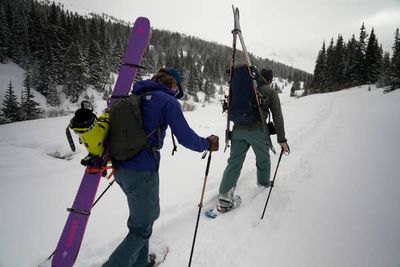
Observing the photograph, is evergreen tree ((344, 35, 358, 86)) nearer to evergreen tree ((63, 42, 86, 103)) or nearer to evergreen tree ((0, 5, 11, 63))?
evergreen tree ((63, 42, 86, 103))

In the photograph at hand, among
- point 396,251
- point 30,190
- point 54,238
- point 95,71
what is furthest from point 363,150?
point 95,71

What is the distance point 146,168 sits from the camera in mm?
2027

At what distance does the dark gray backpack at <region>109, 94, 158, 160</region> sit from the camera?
1944mm

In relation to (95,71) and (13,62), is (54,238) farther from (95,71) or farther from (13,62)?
(13,62)

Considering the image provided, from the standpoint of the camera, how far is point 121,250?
2006 mm

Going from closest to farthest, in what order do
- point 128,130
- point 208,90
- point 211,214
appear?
1. point 128,130
2. point 211,214
3. point 208,90

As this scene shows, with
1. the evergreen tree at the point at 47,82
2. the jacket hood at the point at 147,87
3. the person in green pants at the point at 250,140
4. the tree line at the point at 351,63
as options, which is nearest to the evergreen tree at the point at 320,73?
the tree line at the point at 351,63

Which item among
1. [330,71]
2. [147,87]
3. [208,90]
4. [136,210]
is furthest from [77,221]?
[208,90]

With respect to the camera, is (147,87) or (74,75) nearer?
(147,87)

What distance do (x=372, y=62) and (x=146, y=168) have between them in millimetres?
52308

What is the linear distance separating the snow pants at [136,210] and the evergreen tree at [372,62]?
51137mm

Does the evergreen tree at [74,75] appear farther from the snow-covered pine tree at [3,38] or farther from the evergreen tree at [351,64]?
the evergreen tree at [351,64]

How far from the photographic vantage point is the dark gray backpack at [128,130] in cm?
194

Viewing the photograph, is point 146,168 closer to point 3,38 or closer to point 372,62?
point 372,62
